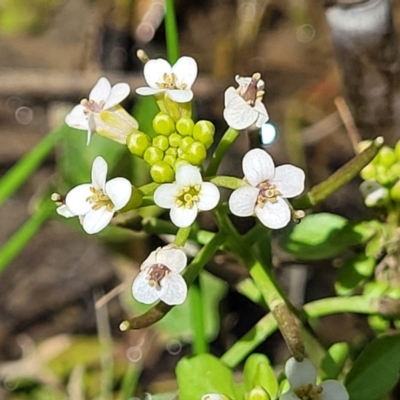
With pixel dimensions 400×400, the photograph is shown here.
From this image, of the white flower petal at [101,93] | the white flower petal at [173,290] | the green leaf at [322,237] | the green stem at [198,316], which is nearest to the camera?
the white flower petal at [173,290]

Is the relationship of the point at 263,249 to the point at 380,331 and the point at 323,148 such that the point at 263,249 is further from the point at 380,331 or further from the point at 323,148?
the point at 323,148

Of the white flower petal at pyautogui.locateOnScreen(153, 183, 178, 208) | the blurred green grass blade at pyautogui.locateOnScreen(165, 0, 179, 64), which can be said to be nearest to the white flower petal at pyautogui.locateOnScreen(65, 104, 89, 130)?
the white flower petal at pyautogui.locateOnScreen(153, 183, 178, 208)

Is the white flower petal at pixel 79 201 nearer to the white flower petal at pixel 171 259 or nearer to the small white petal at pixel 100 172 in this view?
the small white petal at pixel 100 172

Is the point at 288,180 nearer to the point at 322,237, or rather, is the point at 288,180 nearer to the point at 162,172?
the point at 162,172

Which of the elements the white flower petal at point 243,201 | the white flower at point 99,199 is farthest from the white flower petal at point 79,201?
the white flower petal at point 243,201

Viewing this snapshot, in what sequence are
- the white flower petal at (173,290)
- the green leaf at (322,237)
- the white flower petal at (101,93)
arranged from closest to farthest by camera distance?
the white flower petal at (173,290), the white flower petal at (101,93), the green leaf at (322,237)

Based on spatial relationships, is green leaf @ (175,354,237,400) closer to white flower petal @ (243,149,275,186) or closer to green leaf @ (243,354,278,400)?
green leaf @ (243,354,278,400)
